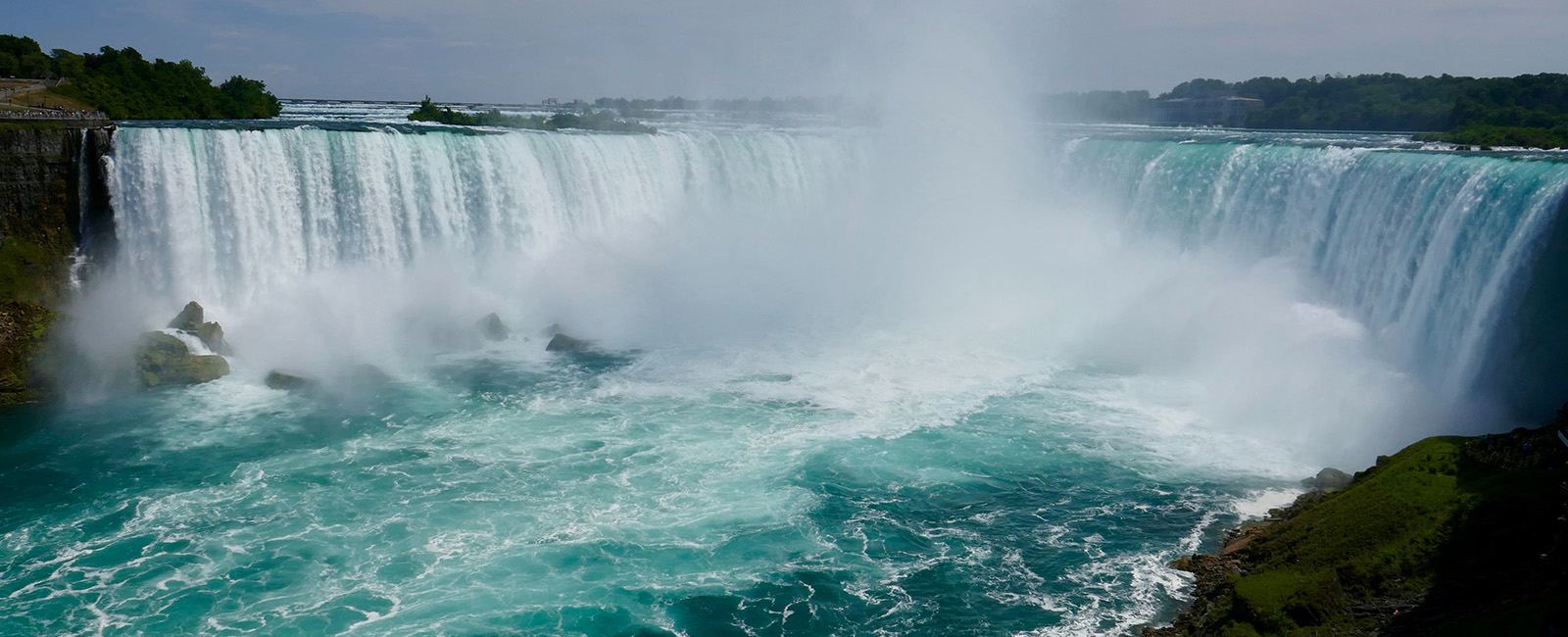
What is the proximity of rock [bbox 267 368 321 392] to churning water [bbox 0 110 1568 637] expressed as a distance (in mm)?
359

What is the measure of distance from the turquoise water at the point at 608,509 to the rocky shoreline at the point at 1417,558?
2.92 ft

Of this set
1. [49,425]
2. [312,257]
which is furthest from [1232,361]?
[49,425]

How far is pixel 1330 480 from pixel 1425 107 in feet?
125

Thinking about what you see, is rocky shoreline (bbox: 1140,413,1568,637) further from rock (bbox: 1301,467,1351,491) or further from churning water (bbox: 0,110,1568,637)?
rock (bbox: 1301,467,1351,491)

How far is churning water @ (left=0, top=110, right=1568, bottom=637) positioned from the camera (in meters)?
11.9

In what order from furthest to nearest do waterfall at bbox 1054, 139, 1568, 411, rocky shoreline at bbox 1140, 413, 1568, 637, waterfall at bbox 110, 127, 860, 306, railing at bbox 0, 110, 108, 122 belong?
waterfall at bbox 110, 127, 860, 306 < railing at bbox 0, 110, 108, 122 < waterfall at bbox 1054, 139, 1568, 411 < rocky shoreline at bbox 1140, 413, 1568, 637

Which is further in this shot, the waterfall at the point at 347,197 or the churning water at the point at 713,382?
the waterfall at the point at 347,197

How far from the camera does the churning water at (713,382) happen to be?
11922 mm

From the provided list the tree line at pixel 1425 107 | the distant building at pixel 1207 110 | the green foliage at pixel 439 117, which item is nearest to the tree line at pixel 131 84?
the green foliage at pixel 439 117

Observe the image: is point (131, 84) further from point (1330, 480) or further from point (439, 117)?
point (1330, 480)

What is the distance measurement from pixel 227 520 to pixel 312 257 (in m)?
11.1

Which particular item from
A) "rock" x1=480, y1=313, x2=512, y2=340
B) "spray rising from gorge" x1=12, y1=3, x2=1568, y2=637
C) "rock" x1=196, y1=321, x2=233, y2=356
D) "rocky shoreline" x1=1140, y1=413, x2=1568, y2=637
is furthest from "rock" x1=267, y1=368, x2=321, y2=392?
"rocky shoreline" x1=1140, y1=413, x2=1568, y2=637

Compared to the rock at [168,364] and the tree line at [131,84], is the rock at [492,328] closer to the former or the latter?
the rock at [168,364]

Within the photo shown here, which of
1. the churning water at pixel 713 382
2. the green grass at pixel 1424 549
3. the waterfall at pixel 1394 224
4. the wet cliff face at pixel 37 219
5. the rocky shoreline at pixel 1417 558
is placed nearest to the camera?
the rocky shoreline at pixel 1417 558
